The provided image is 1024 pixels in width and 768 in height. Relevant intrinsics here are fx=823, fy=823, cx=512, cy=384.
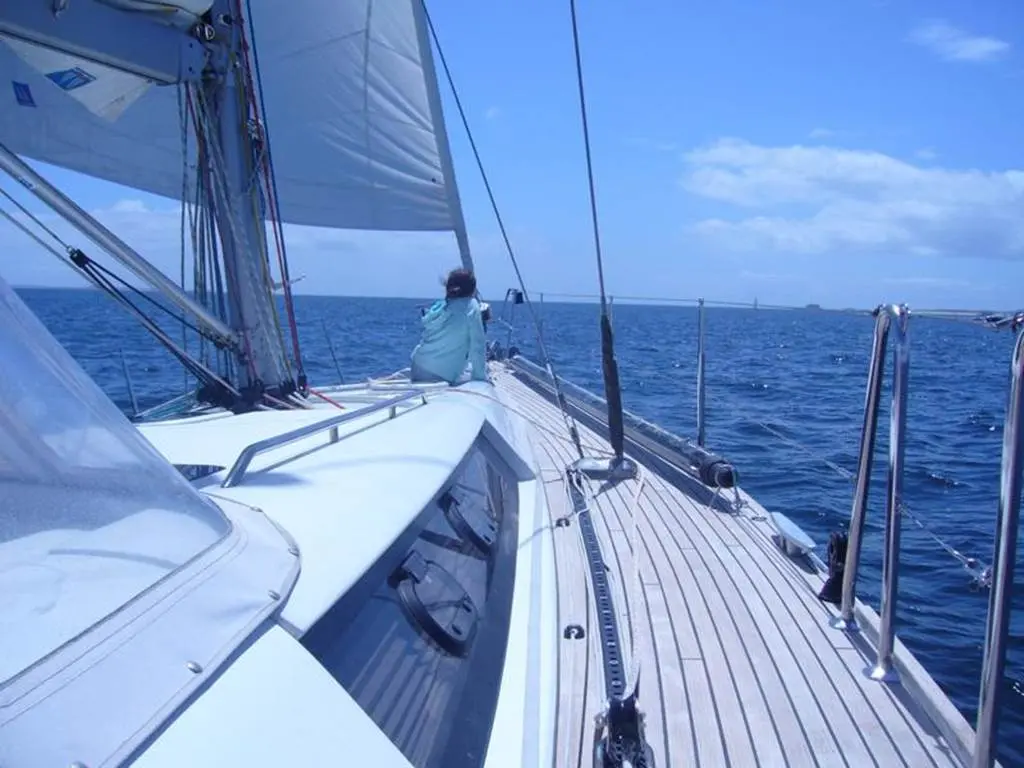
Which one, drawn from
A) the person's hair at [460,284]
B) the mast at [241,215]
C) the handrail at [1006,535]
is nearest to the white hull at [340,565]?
the mast at [241,215]

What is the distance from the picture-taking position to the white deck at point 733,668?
2.23 meters

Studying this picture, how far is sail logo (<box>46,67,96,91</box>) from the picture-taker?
10.2 ft

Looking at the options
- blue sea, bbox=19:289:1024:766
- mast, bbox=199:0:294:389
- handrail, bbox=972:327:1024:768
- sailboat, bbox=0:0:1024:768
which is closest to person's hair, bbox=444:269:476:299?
sailboat, bbox=0:0:1024:768

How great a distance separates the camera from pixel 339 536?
1762 millimetres

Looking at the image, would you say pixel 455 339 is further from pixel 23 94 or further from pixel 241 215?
pixel 23 94

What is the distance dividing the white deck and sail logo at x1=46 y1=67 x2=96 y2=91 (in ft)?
8.54

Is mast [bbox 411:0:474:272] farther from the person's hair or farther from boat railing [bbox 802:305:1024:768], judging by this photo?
boat railing [bbox 802:305:1024:768]

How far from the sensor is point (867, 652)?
2803 millimetres

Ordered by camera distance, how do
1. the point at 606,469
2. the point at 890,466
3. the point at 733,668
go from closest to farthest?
the point at 890,466, the point at 733,668, the point at 606,469

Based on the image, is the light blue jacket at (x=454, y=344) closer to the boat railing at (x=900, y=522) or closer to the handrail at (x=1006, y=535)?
the boat railing at (x=900, y=522)

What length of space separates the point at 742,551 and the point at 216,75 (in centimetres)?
321

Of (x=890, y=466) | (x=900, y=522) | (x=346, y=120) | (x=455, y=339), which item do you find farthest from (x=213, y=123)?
(x=900, y=522)

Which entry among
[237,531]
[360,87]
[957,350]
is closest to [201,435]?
[237,531]

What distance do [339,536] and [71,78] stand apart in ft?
8.10
